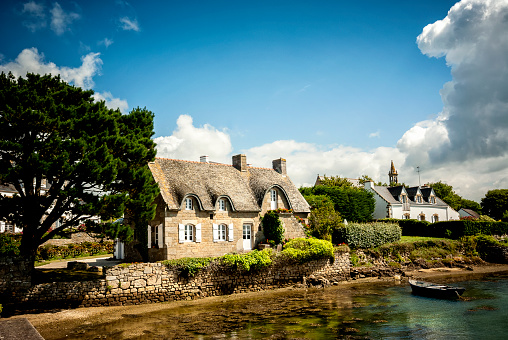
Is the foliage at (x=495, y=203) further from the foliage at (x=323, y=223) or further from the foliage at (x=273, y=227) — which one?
the foliage at (x=273, y=227)

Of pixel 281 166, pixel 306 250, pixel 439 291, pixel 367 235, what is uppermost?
pixel 281 166

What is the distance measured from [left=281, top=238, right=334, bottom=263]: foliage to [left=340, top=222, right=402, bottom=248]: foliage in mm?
3778

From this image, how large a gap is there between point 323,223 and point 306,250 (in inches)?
175

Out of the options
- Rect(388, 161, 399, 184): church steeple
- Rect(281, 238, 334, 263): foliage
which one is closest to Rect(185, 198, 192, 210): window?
Rect(281, 238, 334, 263): foliage

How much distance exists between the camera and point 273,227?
92.9 ft

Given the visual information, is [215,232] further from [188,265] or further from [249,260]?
[188,265]

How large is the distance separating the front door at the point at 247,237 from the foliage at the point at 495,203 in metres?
58.5

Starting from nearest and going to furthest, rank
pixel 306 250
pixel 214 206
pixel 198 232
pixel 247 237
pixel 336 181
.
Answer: pixel 198 232 < pixel 214 206 < pixel 306 250 < pixel 247 237 < pixel 336 181

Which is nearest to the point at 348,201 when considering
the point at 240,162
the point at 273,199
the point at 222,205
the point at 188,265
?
the point at 273,199

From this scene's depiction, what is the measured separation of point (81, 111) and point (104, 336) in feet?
38.4

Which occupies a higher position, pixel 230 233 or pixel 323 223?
pixel 323 223

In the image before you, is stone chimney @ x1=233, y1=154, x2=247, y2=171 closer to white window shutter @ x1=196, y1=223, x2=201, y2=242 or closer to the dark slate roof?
the dark slate roof

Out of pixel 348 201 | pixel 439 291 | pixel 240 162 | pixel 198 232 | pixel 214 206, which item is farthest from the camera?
pixel 348 201

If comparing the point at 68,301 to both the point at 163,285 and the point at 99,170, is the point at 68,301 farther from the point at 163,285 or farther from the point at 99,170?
the point at 99,170
